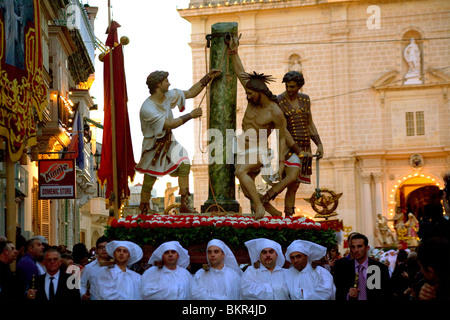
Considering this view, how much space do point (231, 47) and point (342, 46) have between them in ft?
117

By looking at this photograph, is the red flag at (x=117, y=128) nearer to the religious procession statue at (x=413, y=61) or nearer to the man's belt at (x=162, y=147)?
the man's belt at (x=162, y=147)

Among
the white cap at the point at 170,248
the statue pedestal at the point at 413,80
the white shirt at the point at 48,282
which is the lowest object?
the white shirt at the point at 48,282

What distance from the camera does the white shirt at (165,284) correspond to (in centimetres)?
995

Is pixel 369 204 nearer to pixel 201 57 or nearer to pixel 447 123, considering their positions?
pixel 447 123

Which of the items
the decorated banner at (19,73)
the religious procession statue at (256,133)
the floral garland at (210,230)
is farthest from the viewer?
the decorated banner at (19,73)

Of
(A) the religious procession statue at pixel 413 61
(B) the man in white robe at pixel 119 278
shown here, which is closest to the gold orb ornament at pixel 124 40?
(B) the man in white robe at pixel 119 278

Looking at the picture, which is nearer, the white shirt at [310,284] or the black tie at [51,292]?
the white shirt at [310,284]

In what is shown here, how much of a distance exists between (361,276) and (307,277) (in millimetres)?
645

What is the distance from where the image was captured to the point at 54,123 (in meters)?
30.3

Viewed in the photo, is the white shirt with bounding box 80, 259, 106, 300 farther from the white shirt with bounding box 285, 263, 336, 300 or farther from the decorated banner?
the decorated banner

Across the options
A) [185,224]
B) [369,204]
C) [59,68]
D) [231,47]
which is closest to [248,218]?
[185,224]

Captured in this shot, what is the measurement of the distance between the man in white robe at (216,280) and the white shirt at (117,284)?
0.69 m

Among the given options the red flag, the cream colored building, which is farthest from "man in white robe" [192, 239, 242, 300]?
the cream colored building

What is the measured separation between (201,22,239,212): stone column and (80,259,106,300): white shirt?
4909 millimetres
